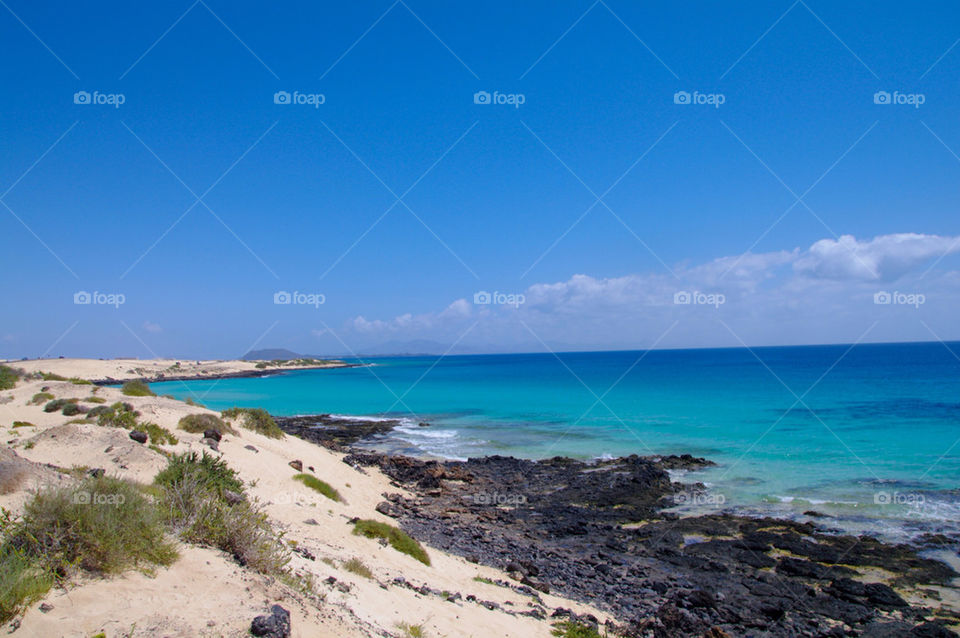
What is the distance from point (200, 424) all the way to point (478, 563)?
12.4m

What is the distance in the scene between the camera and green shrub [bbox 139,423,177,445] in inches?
645

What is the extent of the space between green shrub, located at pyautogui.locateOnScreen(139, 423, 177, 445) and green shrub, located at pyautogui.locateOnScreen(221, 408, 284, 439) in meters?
6.50

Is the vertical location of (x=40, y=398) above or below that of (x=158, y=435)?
above

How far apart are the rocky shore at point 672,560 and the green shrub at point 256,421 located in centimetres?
681

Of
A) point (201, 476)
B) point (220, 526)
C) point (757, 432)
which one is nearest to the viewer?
point (220, 526)

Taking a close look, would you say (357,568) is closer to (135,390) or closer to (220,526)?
(220,526)

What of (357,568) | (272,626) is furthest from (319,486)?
(272,626)

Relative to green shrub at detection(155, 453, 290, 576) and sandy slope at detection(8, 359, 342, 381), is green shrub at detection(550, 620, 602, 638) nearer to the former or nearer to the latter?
green shrub at detection(155, 453, 290, 576)

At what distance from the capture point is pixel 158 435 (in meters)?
16.7

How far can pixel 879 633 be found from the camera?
35.2 ft

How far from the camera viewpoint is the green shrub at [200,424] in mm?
19422

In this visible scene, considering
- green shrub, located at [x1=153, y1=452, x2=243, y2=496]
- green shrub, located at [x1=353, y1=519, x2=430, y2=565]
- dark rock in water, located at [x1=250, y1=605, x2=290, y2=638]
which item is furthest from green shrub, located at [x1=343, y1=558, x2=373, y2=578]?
dark rock in water, located at [x1=250, y1=605, x2=290, y2=638]

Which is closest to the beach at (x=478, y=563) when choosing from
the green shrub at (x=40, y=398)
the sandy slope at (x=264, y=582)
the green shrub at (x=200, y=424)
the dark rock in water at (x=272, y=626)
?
the sandy slope at (x=264, y=582)

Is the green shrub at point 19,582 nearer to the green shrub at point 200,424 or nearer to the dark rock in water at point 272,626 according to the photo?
the dark rock in water at point 272,626
